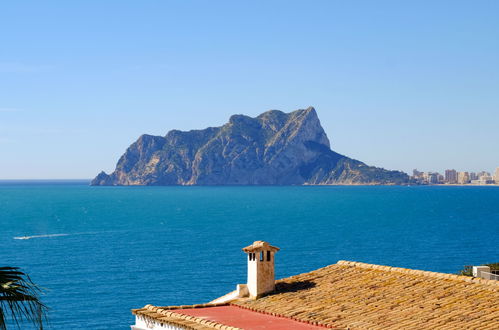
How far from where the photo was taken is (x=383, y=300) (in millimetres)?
23516

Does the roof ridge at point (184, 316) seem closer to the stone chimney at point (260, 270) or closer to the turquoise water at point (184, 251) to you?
the stone chimney at point (260, 270)

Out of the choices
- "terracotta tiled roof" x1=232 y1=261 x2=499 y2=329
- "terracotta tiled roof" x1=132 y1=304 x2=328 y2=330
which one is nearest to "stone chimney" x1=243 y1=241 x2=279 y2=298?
"terracotta tiled roof" x1=232 y1=261 x2=499 y2=329

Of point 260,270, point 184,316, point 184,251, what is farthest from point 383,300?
point 184,251

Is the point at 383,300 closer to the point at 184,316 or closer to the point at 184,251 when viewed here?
the point at 184,316

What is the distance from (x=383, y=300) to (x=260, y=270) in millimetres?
5171

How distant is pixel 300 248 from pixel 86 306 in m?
55.9

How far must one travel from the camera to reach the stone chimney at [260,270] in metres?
26.9

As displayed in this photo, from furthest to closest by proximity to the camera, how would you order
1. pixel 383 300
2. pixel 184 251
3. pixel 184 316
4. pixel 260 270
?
pixel 184 251 < pixel 260 270 < pixel 184 316 < pixel 383 300

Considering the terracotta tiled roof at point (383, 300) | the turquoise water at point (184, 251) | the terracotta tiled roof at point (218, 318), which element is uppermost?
the terracotta tiled roof at point (383, 300)

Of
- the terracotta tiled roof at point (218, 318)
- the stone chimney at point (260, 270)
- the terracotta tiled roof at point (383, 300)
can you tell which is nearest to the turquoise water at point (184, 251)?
the stone chimney at point (260, 270)

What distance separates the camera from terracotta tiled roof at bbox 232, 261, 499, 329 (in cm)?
2092

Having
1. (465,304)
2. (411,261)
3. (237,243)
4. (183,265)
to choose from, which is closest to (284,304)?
(465,304)

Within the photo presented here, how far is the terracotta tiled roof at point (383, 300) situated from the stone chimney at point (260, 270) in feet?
1.28

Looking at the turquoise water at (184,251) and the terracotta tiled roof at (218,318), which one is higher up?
the terracotta tiled roof at (218,318)
